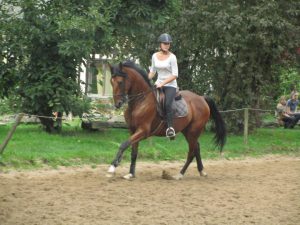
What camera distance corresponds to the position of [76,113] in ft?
57.5

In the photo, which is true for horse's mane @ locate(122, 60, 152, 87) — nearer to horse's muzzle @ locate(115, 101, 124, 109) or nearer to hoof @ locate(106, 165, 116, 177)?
horse's muzzle @ locate(115, 101, 124, 109)

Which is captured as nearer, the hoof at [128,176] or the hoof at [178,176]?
the hoof at [128,176]

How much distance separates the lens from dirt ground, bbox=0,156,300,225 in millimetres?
8438

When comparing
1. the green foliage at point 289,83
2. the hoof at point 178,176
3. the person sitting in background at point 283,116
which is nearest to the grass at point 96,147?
the hoof at point 178,176

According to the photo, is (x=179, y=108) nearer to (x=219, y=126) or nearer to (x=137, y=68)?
(x=137, y=68)

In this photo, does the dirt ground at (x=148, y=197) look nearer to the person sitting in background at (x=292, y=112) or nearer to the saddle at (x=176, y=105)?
the saddle at (x=176, y=105)

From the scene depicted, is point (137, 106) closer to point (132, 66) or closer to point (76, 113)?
point (132, 66)

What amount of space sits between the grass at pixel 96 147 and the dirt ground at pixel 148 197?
0.76 meters

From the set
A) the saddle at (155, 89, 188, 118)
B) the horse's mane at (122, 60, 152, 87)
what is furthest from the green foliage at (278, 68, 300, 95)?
the horse's mane at (122, 60, 152, 87)

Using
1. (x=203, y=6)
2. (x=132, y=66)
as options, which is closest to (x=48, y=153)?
(x=132, y=66)

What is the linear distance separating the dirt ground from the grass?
0.76 m

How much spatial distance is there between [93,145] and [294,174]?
5039 mm

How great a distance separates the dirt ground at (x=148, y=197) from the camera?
8438mm

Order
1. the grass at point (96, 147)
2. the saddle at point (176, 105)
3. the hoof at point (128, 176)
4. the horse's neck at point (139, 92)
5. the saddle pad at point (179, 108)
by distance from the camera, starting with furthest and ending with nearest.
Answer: the grass at point (96, 147) → the saddle pad at point (179, 108) → the saddle at point (176, 105) → the horse's neck at point (139, 92) → the hoof at point (128, 176)
